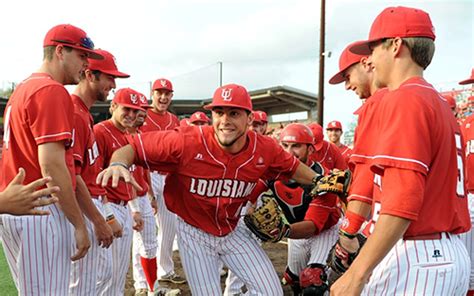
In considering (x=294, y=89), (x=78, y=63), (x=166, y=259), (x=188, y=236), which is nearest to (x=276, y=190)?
(x=188, y=236)

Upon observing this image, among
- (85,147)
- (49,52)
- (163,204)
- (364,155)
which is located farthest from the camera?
(163,204)

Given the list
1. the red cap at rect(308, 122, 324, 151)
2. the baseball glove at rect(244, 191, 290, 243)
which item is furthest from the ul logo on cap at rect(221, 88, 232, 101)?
the red cap at rect(308, 122, 324, 151)

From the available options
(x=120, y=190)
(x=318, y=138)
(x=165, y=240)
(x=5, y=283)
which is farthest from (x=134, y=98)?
(x=318, y=138)

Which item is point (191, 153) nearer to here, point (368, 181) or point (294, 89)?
point (368, 181)

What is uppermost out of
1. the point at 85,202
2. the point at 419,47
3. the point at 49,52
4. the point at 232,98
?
the point at 49,52

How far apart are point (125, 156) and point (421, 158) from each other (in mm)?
2179

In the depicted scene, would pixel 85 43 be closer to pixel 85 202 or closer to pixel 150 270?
pixel 85 202

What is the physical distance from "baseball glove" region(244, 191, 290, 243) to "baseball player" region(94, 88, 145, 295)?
4.15 feet

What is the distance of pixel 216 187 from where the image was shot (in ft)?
11.8

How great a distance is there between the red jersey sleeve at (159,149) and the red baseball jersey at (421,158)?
73.8 inches

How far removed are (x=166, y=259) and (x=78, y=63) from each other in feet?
11.8

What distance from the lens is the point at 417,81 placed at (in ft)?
6.47

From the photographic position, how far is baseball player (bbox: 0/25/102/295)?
258 cm

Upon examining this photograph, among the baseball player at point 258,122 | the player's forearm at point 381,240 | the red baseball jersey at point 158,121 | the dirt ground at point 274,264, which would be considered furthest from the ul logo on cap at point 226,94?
the baseball player at point 258,122
